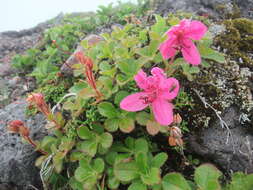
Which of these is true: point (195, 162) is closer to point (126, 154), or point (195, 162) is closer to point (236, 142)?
point (236, 142)

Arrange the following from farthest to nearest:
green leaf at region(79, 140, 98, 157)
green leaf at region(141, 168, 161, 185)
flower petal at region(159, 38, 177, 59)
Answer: green leaf at region(79, 140, 98, 157) < flower petal at region(159, 38, 177, 59) < green leaf at region(141, 168, 161, 185)

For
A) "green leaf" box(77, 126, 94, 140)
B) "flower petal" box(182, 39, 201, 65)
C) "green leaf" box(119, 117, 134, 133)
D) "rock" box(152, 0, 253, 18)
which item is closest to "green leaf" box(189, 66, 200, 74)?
"flower petal" box(182, 39, 201, 65)

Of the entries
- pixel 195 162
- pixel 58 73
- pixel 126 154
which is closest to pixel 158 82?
pixel 126 154

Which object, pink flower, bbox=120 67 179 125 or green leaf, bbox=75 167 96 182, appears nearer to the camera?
pink flower, bbox=120 67 179 125

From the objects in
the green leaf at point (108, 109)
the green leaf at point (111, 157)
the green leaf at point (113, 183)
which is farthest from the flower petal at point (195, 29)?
the green leaf at point (113, 183)

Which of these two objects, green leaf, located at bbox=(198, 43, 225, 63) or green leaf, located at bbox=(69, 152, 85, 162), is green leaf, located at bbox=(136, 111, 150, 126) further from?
green leaf, located at bbox=(198, 43, 225, 63)

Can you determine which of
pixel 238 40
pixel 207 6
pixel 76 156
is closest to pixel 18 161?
pixel 76 156
